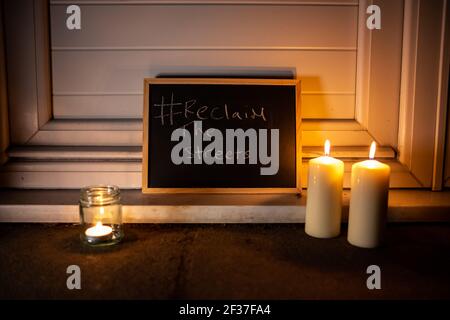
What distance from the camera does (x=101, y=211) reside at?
3.26 feet

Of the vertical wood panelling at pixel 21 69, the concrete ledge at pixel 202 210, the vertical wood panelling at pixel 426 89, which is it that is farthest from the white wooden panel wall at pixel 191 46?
the concrete ledge at pixel 202 210

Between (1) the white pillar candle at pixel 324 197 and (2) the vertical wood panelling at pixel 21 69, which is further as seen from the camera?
(2) the vertical wood panelling at pixel 21 69

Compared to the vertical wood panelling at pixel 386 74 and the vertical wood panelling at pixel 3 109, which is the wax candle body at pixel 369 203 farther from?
the vertical wood panelling at pixel 3 109

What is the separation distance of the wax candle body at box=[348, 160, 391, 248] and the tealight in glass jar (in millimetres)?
526

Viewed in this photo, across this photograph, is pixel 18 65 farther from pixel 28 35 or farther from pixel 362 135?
pixel 362 135

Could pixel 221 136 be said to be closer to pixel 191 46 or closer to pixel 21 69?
pixel 191 46

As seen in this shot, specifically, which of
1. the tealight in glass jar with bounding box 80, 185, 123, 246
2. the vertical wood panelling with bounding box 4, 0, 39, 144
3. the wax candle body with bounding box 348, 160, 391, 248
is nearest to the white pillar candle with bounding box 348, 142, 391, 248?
the wax candle body with bounding box 348, 160, 391, 248

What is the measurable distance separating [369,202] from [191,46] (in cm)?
64

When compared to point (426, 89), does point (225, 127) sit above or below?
below

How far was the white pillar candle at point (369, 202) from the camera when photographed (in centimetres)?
91

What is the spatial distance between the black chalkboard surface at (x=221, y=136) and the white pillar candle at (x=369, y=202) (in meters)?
0.22

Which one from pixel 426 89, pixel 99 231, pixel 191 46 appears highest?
pixel 191 46

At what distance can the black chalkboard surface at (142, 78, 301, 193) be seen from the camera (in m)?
1.14

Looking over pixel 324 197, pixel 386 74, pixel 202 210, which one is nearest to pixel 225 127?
pixel 202 210
